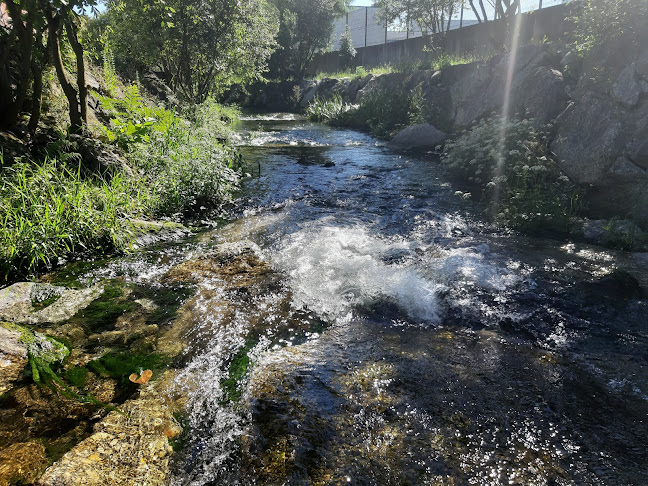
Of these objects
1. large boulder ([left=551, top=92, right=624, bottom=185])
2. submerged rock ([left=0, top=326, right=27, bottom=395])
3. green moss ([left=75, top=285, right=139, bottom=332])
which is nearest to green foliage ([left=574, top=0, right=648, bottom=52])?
large boulder ([left=551, top=92, right=624, bottom=185])

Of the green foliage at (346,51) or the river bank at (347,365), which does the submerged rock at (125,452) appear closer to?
the river bank at (347,365)

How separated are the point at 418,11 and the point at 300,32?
43.8 ft

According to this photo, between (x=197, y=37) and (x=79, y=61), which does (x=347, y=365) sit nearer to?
(x=79, y=61)

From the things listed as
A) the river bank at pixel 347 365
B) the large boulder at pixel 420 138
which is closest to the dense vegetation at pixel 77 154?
the river bank at pixel 347 365

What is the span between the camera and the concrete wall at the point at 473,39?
14916 millimetres

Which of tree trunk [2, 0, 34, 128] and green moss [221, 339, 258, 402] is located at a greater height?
tree trunk [2, 0, 34, 128]

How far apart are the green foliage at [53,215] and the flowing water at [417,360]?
59 centimetres

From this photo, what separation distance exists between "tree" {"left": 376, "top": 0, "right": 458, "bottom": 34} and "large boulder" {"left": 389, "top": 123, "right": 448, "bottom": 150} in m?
11.0

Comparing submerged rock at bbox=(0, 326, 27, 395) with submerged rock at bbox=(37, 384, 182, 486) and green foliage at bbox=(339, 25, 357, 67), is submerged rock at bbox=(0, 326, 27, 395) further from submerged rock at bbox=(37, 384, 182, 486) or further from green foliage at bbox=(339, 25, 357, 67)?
green foliage at bbox=(339, 25, 357, 67)

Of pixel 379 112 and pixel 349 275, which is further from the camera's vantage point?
pixel 379 112

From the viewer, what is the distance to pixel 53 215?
14.3ft

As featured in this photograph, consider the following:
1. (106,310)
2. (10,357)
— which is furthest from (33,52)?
(10,357)

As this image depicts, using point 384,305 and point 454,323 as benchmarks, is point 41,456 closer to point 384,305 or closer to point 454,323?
point 384,305

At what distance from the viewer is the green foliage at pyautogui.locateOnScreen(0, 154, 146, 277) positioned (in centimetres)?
396
